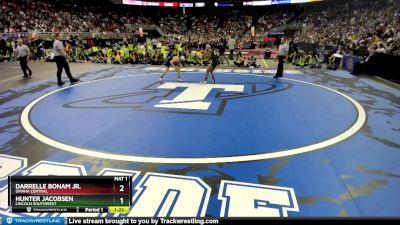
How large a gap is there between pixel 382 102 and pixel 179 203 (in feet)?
26.6

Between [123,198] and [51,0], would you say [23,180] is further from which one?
[51,0]

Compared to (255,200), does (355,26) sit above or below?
above

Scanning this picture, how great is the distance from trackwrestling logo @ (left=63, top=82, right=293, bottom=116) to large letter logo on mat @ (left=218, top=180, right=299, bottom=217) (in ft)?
12.8

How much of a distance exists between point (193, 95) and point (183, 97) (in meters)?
0.44

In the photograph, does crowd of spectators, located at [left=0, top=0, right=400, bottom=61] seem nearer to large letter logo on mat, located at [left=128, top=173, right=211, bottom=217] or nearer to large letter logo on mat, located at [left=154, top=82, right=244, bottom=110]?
large letter logo on mat, located at [left=154, top=82, right=244, bottom=110]

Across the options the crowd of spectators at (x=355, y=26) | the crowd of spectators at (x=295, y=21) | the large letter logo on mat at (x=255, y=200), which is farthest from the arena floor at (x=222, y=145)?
the crowd of spectators at (x=295, y=21)

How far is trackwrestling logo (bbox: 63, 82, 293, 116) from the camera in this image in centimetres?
859

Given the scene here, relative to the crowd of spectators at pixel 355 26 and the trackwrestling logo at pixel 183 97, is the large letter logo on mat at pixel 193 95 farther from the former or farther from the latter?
the crowd of spectators at pixel 355 26

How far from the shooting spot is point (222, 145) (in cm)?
576

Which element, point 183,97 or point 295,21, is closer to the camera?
point 183,97

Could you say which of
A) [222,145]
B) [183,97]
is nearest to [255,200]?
[222,145]

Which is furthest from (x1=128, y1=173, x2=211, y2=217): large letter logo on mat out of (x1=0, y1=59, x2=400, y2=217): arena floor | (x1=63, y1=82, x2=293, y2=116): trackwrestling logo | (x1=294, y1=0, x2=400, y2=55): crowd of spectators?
(x1=294, y1=0, x2=400, y2=55): crowd of spectators

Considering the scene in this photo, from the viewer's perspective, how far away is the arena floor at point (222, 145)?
3.91m

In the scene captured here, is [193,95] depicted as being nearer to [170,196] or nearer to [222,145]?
[222,145]
